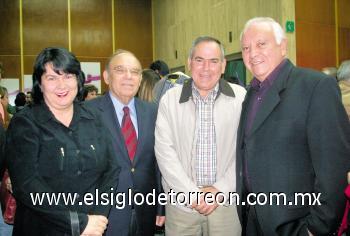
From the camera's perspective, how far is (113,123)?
2301 millimetres

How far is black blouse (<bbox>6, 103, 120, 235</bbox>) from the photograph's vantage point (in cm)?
A: 168

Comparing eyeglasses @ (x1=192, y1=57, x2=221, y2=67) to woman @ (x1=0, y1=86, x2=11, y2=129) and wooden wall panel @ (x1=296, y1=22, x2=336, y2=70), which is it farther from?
wooden wall panel @ (x1=296, y1=22, x2=336, y2=70)

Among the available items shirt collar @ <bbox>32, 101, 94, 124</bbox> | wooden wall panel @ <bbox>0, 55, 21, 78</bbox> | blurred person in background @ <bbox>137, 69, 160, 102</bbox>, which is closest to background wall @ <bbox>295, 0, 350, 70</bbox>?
blurred person in background @ <bbox>137, 69, 160, 102</bbox>

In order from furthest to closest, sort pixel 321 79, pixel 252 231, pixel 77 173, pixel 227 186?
pixel 227 186 < pixel 252 231 < pixel 77 173 < pixel 321 79

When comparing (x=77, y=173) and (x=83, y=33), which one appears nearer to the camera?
(x=77, y=173)

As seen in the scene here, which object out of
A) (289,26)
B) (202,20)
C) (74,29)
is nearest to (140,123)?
(289,26)

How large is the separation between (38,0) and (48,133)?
31.7 feet

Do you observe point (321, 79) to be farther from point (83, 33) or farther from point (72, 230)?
point (83, 33)

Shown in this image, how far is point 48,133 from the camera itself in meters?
1.74

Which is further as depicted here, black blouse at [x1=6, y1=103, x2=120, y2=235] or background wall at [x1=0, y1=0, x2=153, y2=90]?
background wall at [x1=0, y1=0, x2=153, y2=90]

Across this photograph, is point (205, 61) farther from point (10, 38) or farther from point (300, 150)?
point (10, 38)

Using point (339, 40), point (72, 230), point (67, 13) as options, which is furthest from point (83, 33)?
point (72, 230)

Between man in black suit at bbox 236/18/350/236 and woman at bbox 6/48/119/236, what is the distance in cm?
82

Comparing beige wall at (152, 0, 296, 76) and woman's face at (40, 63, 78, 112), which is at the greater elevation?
beige wall at (152, 0, 296, 76)
